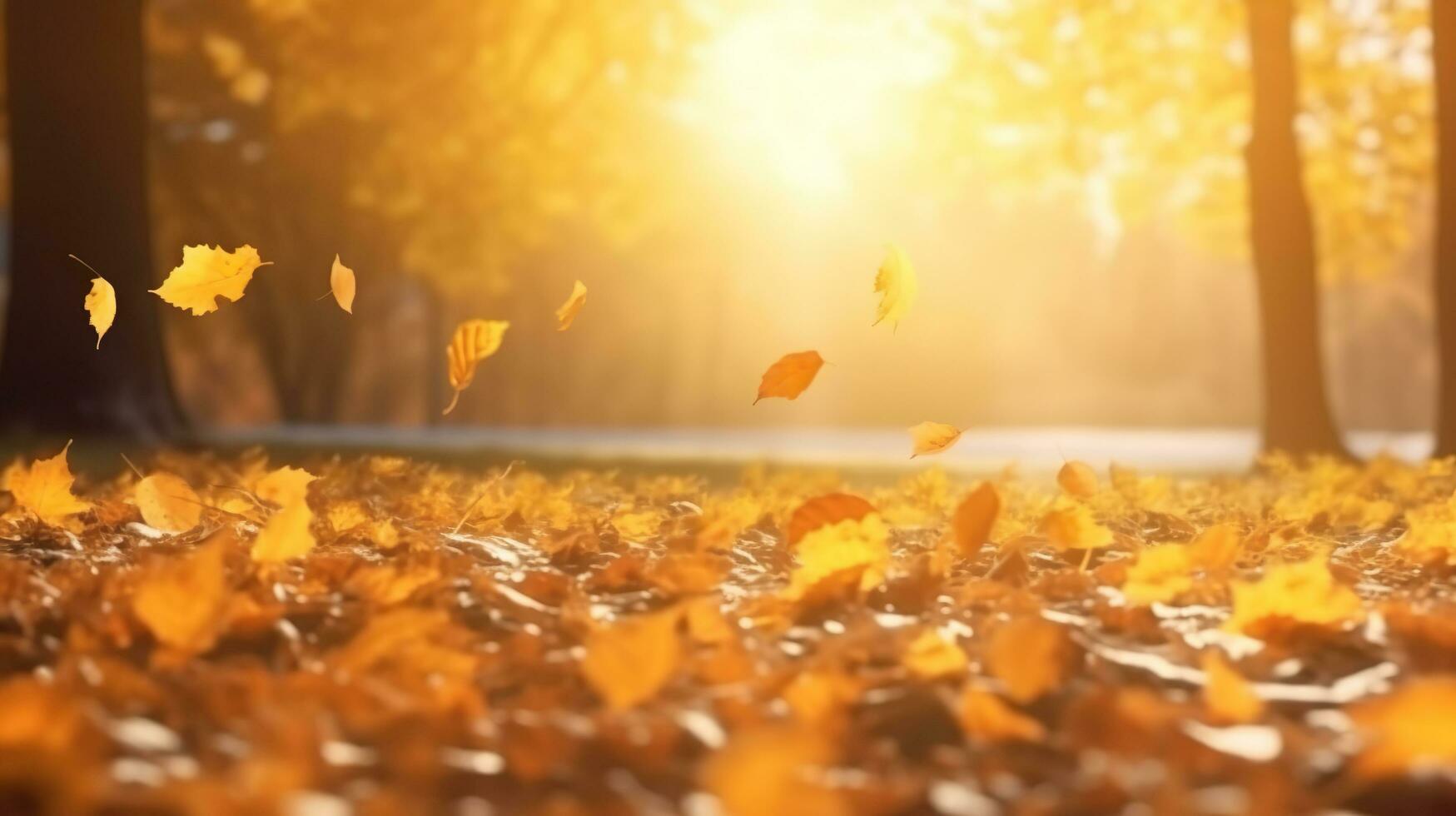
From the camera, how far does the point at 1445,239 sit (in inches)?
316

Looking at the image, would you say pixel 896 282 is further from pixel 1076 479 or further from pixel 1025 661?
pixel 1025 661

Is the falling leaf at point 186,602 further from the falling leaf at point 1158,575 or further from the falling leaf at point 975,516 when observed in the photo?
the falling leaf at point 1158,575

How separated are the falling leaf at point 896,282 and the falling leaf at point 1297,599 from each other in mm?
966

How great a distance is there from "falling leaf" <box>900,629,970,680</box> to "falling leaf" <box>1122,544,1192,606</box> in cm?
52

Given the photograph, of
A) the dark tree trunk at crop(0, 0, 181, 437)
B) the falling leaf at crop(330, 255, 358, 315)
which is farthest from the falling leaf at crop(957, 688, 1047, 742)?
the dark tree trunk at crop(0, 0, 181, 437)

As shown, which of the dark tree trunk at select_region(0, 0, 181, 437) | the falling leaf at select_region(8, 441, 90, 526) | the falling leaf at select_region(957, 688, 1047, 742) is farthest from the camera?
the dark tree trunk at select_region(0, 0, 181, 437)

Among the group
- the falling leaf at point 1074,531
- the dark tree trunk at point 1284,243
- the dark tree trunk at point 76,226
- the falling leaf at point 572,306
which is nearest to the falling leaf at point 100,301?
the falling leaf at point 572,306

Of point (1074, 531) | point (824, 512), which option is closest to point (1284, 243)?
point (1074, 531)

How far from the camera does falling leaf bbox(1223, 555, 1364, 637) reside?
7.22ft

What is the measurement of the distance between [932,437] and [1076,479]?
14.1 inches

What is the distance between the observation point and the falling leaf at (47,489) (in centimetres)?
324

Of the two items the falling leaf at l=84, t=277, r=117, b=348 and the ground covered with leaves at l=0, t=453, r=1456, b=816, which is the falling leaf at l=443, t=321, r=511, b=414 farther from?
the falling leaf at l=84, t=277, r=117, b=348

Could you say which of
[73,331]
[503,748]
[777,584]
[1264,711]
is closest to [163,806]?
[503,748]

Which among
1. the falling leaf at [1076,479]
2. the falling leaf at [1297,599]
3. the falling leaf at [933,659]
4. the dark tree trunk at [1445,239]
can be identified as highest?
the dark tree trunk at [1445,239]
